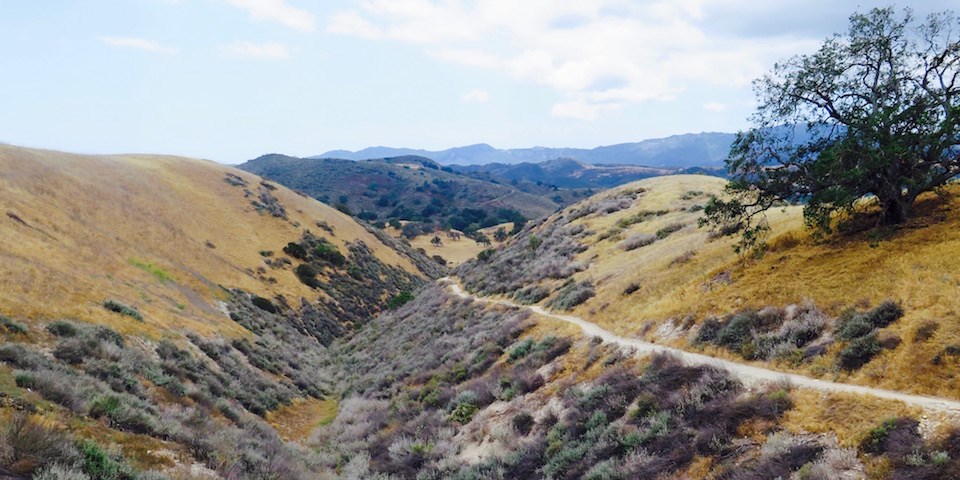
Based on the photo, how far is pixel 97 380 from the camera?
40.6ft

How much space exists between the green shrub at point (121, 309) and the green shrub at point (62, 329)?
482 centimetres

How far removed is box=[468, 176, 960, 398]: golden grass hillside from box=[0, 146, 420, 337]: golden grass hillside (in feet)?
62.0

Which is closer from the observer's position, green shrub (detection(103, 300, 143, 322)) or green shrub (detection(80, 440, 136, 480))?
green shrub (detection(80, 440, 136, 480))

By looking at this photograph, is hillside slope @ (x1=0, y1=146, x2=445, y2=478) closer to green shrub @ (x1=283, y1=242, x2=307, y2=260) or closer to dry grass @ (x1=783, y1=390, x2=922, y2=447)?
green shrub @ (x1=283, y1=242, x2=307, y2=260)

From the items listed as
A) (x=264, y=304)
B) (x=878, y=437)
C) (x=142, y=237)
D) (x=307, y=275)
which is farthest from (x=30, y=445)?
(x=307, y=275)

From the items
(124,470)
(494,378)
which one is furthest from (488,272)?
(124,470)

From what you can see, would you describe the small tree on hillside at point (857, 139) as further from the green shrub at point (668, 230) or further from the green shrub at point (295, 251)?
the green shrub at point (295, 251)

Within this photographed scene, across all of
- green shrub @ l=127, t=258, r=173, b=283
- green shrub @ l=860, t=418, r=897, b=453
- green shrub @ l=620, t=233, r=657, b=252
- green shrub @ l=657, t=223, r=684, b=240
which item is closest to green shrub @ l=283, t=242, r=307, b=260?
green shrub @ l=127, t=258, r=173, b=283

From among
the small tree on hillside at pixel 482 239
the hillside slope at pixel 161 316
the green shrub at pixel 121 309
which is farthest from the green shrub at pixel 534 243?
the small tree on hillside at pixel 482 239

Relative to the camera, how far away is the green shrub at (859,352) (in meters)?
10.2

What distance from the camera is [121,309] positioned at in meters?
19.6

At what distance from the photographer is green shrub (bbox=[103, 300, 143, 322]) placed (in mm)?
19328

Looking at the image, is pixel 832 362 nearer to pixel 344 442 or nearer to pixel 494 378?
pixel 494 378

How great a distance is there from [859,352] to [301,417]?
66.0 ft
